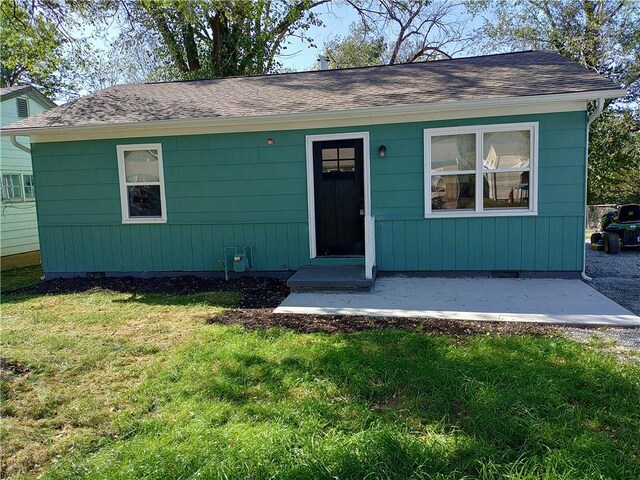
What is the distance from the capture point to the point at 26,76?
2181 cm

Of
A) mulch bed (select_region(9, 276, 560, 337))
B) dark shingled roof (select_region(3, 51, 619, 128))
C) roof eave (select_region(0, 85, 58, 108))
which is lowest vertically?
mulch bed (select_region(9, 276, 560, 337))

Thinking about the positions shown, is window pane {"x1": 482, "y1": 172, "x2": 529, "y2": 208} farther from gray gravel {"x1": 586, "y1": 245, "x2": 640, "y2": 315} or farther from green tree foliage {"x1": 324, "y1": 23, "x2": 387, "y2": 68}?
green tree foliage {"x1": 324, "y1": 23, "x2": 387, "y2": 68}

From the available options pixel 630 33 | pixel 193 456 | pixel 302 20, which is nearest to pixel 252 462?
pixel 193 456

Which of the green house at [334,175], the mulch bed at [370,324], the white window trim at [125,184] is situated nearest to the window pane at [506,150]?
the green house at [334,175]

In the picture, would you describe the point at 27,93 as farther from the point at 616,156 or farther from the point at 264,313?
the point at 616,156

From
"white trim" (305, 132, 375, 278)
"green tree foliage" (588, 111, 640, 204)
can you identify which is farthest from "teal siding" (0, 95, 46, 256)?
"green tree foliage" (588, 111, 640, 204)

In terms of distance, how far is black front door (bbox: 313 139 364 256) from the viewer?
685 cm

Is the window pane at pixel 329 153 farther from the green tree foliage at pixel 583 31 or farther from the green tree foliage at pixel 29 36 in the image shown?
the green tree foliage at pixel 583 31

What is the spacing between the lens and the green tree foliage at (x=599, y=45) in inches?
611

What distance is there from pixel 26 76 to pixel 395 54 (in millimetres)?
18146

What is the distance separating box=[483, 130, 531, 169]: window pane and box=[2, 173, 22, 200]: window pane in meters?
11.1

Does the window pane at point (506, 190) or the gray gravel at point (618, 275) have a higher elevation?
the window pane at point (506, 190)

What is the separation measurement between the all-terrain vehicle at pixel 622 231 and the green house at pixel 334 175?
11.5ft

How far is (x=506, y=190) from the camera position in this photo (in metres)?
6.36
